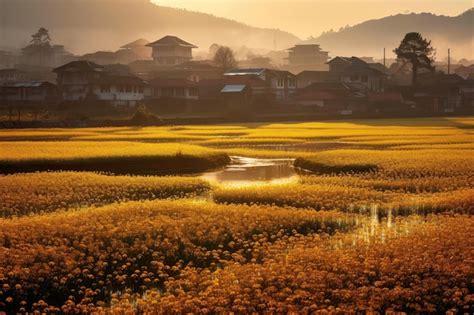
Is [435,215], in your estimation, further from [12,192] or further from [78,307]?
[12,192]

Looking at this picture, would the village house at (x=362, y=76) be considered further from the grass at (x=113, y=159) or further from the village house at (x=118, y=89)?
the grass at (x=113, y=159)

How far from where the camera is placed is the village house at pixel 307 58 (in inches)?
6467

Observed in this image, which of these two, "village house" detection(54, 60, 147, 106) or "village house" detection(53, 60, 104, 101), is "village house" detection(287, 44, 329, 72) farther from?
"village house" detection(53, 60, 104, 101)

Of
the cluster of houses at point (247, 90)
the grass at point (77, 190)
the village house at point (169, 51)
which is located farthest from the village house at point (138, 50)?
the grass at point (77, 190)

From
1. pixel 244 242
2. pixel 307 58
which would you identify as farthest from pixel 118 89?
pixel 307 58

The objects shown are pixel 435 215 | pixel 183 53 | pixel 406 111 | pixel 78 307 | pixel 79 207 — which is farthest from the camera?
pixel 183 53

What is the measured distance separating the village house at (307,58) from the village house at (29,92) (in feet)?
277

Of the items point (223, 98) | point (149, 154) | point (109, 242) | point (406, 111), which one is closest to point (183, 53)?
point (223, 98)

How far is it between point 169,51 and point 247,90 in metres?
42.1

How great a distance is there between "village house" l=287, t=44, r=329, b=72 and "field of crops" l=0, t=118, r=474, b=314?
438 feet

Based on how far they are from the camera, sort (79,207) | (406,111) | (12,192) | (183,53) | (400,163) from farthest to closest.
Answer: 1. (183,53)
2. (406,111)
3. (400,163)
4. (12,192)
5. (79,207)

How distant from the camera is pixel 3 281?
44.0 ft

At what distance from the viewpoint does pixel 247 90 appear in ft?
287

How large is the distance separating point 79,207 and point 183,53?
107 meters
